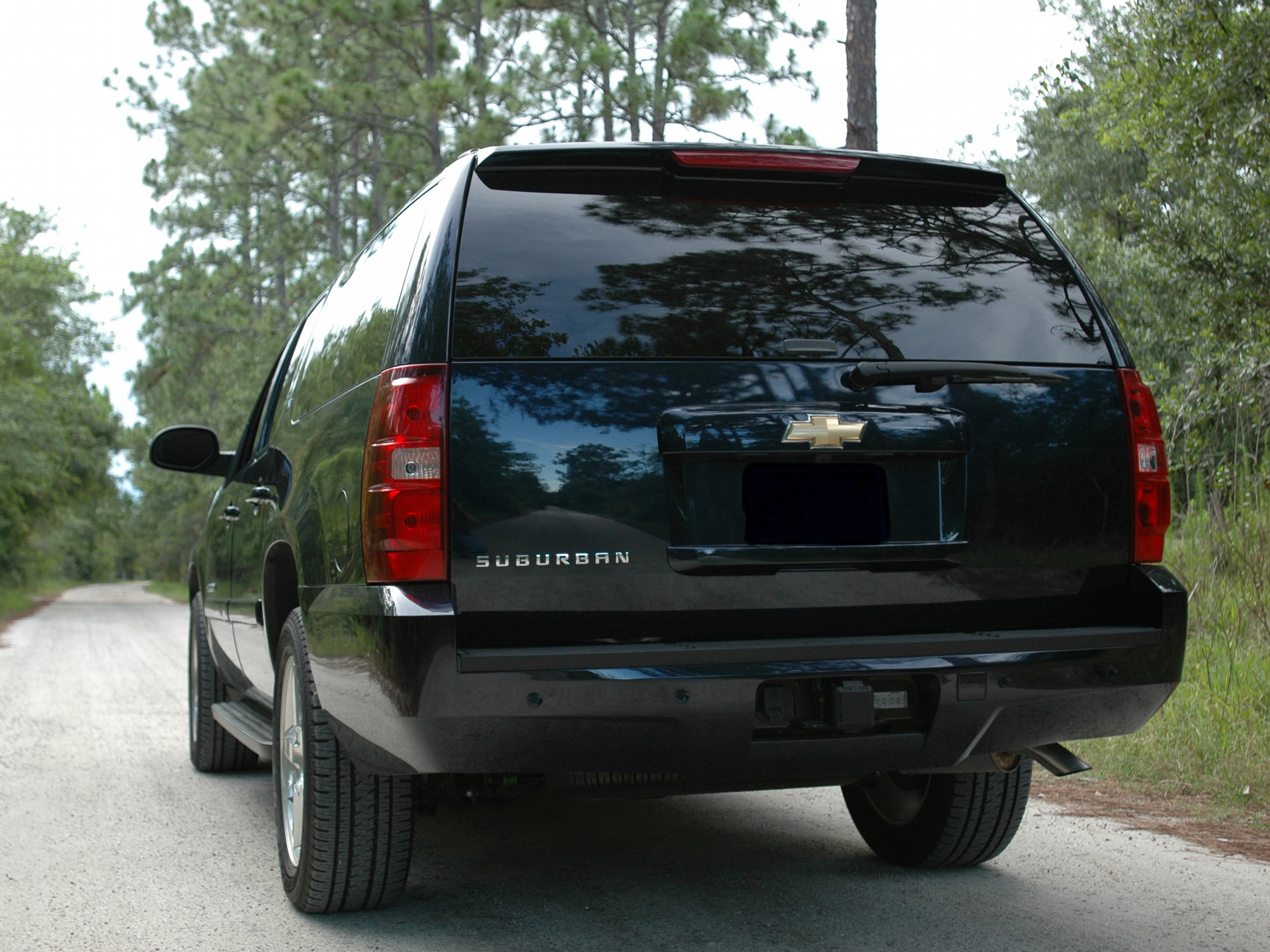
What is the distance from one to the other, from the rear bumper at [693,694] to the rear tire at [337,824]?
9.9 inches

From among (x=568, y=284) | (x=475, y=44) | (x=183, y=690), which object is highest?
(x=475, y=44)

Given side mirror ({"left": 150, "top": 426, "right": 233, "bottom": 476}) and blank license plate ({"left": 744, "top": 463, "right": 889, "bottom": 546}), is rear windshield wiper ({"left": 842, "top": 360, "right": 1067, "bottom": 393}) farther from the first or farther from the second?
side mirror ({"left": 150, "top": 426, "right": 233, "bottom": 476})

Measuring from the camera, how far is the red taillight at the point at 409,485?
2896 mm

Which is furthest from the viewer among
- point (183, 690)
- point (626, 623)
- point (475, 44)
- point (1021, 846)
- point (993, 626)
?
point (475, 44)

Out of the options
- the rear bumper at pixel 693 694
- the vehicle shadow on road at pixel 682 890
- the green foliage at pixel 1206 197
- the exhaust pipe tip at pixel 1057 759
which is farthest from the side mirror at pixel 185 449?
the green foliage at pixel 1206 197

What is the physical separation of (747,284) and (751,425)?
39 centimetres

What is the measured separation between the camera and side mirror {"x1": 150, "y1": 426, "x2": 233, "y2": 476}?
5.91 metres

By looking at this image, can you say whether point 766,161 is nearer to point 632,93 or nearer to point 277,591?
point 277,591

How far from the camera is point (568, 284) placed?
3092mm

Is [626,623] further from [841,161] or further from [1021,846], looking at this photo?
[1021,846]

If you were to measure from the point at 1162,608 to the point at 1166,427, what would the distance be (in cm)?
721

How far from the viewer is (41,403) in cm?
3053

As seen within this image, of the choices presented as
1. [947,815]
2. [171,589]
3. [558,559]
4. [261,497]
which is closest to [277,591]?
[261,497]

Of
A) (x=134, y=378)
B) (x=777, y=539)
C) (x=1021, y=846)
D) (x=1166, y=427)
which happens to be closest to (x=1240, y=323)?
(x=1166, y=427)
